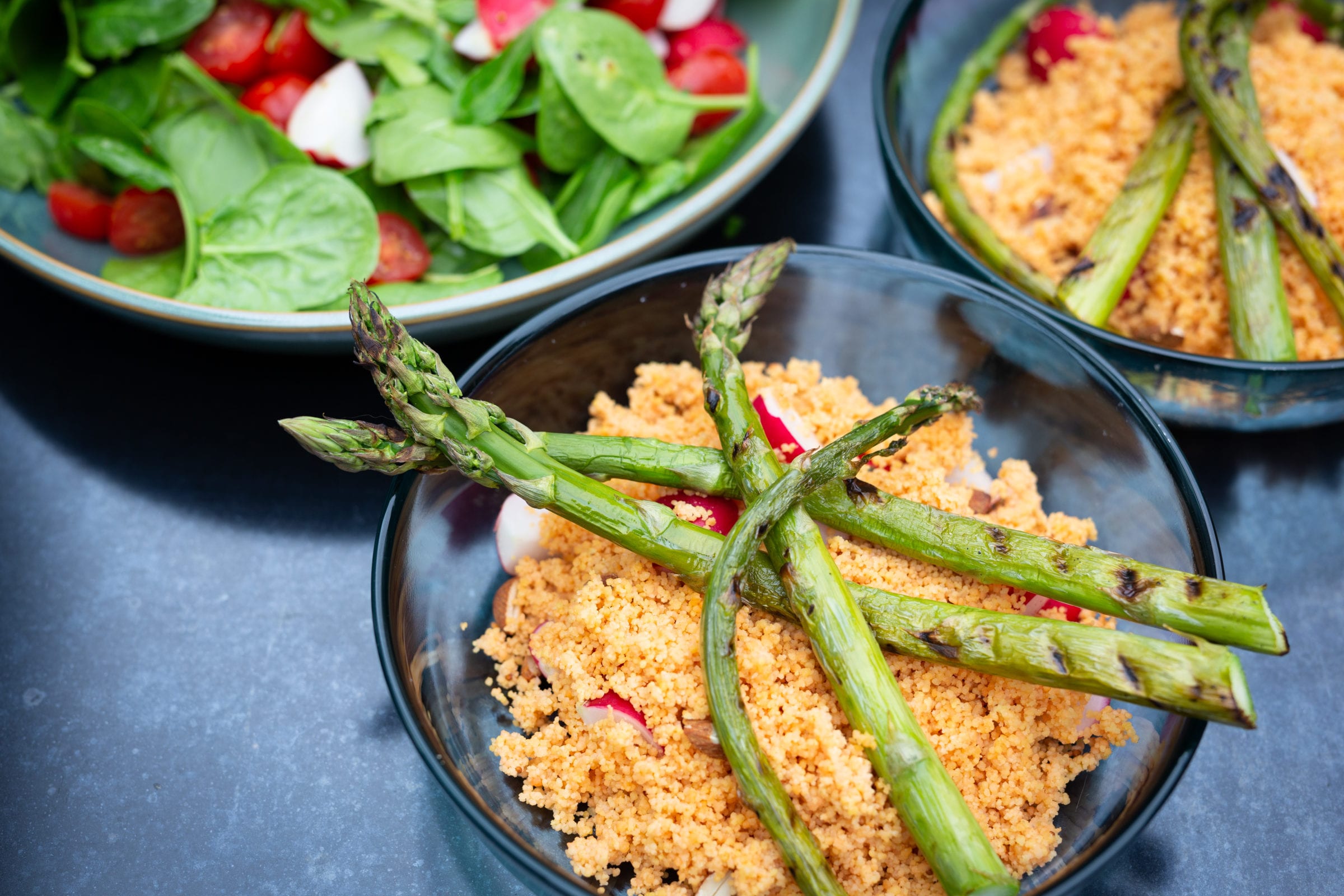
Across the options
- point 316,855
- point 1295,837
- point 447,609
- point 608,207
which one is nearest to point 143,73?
point 608,207

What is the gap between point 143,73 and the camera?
162cm

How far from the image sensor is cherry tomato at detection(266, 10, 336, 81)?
166 centimetres

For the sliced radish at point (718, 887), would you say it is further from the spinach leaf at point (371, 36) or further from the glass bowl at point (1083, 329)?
the spinach leaf at point (371, 36)

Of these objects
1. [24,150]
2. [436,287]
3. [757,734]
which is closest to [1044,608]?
[757,734]

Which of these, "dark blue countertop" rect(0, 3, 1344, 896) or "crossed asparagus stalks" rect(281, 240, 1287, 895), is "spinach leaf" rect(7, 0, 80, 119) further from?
"crossed asparagus stalks" rect(281, 240, 1287, 895)

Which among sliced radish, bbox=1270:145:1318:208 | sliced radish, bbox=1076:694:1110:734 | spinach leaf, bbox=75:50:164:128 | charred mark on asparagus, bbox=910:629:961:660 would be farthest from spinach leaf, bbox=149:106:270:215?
sliced radish, bbox=1270:145:1318:208

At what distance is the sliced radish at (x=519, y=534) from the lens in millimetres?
1154

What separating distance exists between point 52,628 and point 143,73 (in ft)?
2.98

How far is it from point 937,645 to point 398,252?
103cm

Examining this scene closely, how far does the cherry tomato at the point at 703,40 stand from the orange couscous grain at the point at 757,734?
0.97 meters

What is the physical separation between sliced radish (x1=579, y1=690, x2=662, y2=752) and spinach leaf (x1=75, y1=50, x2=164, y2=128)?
1271 millimetres

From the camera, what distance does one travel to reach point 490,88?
1.54 m

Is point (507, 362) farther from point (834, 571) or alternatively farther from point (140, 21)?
point (140, 21)

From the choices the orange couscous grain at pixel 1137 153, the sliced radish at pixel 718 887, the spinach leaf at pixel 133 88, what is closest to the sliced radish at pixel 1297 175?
the orange couscous grain at pixel 1137 153
